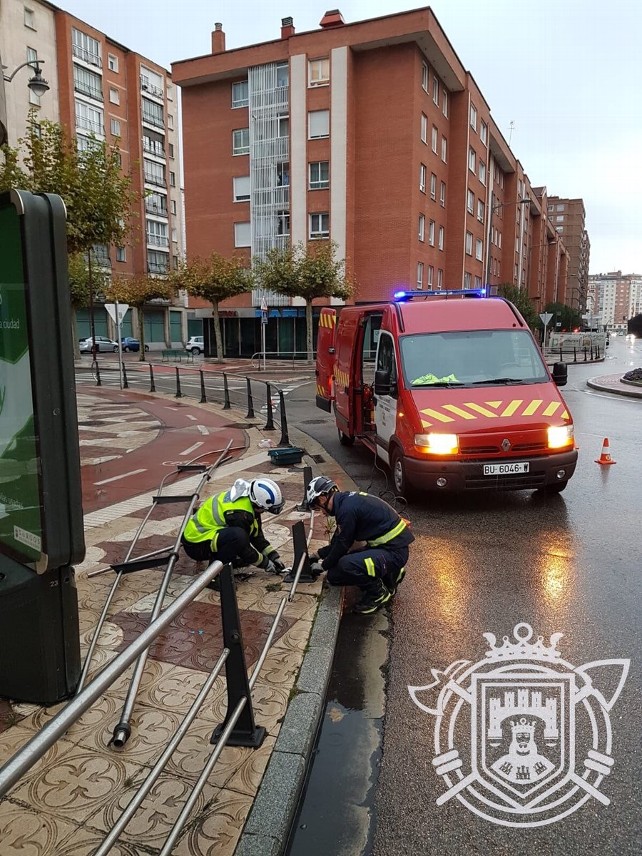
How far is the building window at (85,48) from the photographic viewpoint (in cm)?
5482

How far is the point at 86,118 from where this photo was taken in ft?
187

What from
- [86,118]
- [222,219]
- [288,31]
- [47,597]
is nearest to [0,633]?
[47,597]

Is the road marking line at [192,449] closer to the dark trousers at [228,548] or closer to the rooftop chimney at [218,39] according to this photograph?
the dark trousers at [228,548]

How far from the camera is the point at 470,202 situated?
4859 centimetres

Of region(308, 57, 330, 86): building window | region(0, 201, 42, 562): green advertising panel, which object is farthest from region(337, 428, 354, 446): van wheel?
region(308, 57, 330, 86): building window

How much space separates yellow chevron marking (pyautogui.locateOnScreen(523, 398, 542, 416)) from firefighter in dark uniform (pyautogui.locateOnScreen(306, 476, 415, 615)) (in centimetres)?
298

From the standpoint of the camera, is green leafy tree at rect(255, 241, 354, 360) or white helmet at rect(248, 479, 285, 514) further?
green leafy tree at rect(255, 241, 354, 360)

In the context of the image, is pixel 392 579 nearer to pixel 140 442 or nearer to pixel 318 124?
pixel 140 442

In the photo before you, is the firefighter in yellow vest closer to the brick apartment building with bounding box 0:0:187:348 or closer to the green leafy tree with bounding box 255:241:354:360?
the green leafy tree with bounding box 255:241:354:360

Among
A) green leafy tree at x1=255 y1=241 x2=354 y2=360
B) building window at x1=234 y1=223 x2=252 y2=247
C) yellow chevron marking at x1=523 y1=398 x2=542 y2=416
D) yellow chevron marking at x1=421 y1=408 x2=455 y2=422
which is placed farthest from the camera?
building window at x1=234 y1=223 x2=252 y2=247

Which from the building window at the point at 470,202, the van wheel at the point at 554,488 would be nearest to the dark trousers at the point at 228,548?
the van wheel at the point at 554,488

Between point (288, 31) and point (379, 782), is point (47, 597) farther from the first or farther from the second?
point (288, 31)

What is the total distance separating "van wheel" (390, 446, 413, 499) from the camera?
7552 millimetres

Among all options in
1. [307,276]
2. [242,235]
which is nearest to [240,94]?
[242,235]
